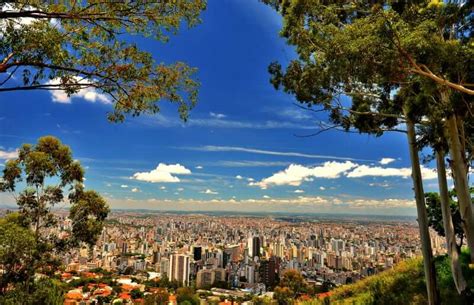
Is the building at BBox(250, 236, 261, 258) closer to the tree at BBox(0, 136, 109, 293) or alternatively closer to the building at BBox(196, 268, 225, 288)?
the building at BBox(196, 268, 225, 288)

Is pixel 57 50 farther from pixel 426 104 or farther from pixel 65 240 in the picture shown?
pixel 65 240

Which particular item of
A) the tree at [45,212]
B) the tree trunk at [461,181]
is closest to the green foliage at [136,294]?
the tree at [45,212]

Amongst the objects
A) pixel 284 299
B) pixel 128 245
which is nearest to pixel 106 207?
pixel 284 299

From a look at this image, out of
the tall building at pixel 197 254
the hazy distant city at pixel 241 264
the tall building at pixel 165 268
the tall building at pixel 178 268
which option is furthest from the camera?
the tall building at pixel 197 254

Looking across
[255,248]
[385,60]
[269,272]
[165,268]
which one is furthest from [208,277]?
[385,60]

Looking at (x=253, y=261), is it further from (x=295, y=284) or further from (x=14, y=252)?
(x=14, y=252)

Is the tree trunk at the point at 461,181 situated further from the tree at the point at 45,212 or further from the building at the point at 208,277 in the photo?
the building at the point at 208,277
